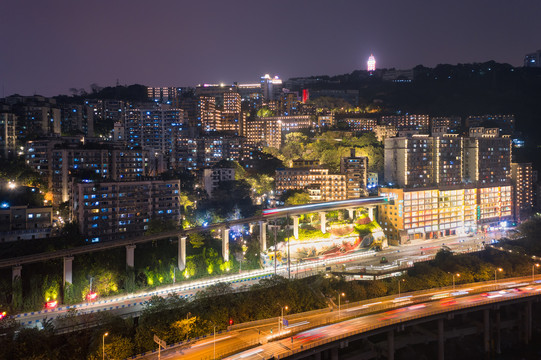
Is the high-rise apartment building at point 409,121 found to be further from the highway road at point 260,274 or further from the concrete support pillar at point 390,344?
the concrete support pillar at point 390,344

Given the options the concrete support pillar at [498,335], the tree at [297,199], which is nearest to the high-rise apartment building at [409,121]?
the tree at [297,199]

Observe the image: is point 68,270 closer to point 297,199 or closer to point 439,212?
point 297,199

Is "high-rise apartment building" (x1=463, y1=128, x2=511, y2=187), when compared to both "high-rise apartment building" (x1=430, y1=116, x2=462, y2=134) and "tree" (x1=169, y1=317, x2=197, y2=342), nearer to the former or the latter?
"high-rise apartment building" (x1=430, y1=116, x2=462, y2=134)

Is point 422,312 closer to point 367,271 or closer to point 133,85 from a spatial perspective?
point 367,271

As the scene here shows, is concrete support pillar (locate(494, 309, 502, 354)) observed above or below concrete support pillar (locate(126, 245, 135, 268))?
below

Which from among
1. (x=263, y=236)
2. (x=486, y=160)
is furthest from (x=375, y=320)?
(x=486, y=160)

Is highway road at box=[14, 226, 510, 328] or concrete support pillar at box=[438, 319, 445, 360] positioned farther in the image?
concrete support pillar at box=[438, 319, 445, 360]

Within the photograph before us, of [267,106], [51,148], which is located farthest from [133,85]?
[51,148]

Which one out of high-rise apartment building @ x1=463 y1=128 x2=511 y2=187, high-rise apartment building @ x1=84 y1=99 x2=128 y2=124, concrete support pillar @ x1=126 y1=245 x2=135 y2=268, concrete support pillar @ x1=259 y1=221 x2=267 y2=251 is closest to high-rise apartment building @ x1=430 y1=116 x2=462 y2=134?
high-rise apartment building @ x1=463 y1=128 x2=511 y2=187
